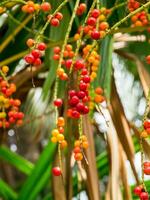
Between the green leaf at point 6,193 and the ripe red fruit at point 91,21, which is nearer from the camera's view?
the ripe red fruit at point 91,21

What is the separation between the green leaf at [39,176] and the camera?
1887 millimetres

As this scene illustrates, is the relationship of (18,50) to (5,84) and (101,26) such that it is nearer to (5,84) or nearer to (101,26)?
(5,84)

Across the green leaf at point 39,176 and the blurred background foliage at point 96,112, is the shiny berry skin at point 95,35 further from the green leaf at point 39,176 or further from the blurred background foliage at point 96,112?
the green leaf at point 39,176

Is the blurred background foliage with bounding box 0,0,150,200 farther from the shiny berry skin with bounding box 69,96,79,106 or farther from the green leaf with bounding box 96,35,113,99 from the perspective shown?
the shiny berry skin with bounding box 69,96,79,106

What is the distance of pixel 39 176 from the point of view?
6.33 feet

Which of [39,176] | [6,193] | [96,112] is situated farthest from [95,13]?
[6,193]

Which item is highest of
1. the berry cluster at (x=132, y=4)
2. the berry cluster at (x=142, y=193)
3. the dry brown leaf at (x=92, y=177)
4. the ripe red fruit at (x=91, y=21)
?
the ripe red fruit at (x=91, y=21)

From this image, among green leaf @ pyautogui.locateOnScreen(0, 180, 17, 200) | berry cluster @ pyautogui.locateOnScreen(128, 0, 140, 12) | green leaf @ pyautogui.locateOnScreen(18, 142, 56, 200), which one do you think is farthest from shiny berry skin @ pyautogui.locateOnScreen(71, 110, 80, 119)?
green leaf @ pyautogui.locateOnScreen(0, 180, 17, 200)

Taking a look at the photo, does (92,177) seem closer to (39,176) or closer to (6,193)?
(39,176)

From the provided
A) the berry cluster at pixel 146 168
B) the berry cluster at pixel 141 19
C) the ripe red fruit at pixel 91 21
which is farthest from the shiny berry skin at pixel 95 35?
the berry cluster at pixel 141 19

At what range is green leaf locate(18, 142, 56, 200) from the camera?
6.19 feet

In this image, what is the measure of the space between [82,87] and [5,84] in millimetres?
276

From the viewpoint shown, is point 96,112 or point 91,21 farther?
point 96,112

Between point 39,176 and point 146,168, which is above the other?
point 146,168
